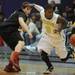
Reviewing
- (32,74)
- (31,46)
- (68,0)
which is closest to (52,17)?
(32,74)

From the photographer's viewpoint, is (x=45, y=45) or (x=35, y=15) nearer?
(x=45, y=45)

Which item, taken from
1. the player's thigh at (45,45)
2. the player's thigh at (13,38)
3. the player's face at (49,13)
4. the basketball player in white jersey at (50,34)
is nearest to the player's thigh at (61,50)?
the basketball player in white jersey at (50,34)

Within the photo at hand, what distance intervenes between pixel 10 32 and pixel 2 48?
17.0 ft

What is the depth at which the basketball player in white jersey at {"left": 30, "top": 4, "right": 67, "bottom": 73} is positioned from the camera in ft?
29.7

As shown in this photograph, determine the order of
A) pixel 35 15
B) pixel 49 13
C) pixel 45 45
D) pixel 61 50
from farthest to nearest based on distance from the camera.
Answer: pixel 35 15 < pixel 61 50 < pixel 45 45 < pixel 49 13

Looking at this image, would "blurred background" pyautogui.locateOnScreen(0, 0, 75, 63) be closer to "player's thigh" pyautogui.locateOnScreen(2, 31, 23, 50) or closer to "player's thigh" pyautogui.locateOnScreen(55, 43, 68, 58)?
"player's thigh" pyautogui.locateOnScreen(55, 43, 68, 58)

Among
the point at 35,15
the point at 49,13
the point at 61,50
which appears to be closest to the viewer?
the point at 49,13

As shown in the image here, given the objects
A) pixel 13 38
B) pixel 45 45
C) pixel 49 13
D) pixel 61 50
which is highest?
pixel 49 13

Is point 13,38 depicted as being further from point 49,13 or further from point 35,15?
point 35,15

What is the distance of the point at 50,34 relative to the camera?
30.4 feet

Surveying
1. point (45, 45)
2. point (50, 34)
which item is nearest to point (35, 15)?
point (50, 34)

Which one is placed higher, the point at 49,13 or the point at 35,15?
the point at 49,13

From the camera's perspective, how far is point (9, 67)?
9156mm

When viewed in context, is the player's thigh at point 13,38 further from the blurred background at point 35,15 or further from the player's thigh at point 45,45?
the blurred background at point 35,15
